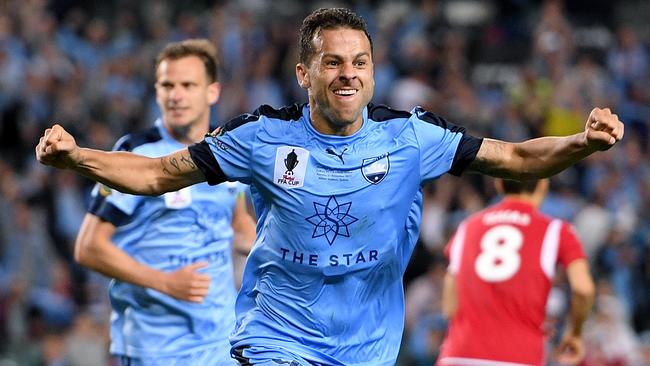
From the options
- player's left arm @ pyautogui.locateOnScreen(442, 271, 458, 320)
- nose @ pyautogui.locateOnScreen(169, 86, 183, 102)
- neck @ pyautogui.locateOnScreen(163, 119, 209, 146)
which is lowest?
player's left arm @ pyautogui.locateOnScreen(442, 271, 458, 320)

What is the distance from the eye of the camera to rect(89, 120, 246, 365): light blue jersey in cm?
694

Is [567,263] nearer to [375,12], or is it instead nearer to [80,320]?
[80,320]

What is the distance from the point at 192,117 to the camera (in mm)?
7316

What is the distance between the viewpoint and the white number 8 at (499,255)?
8.01 m

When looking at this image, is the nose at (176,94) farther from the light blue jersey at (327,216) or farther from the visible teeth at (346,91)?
the visible teeth at (346,91)

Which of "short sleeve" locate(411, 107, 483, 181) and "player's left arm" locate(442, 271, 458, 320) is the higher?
"short sleeve" locate(411, 107, 483, 181)

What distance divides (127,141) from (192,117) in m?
0.43

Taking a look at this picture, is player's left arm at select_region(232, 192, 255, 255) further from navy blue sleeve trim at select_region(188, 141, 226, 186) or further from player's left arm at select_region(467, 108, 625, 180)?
player's left arm at select_region(467, 108, 625, 180)

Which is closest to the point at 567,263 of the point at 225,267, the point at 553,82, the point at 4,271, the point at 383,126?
the point at 225,267

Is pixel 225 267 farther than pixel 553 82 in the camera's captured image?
No

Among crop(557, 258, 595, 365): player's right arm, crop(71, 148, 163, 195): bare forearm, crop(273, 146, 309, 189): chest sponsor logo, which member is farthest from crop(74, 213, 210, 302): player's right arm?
crop(557, 258, 595, 365): player's right arm

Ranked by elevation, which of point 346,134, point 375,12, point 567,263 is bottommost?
point 567,263

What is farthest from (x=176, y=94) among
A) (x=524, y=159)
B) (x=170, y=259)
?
(x=524, y=159)

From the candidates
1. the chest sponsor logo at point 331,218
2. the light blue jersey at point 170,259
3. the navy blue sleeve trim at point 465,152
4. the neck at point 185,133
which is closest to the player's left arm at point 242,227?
the light blue jersey at point 170,259
